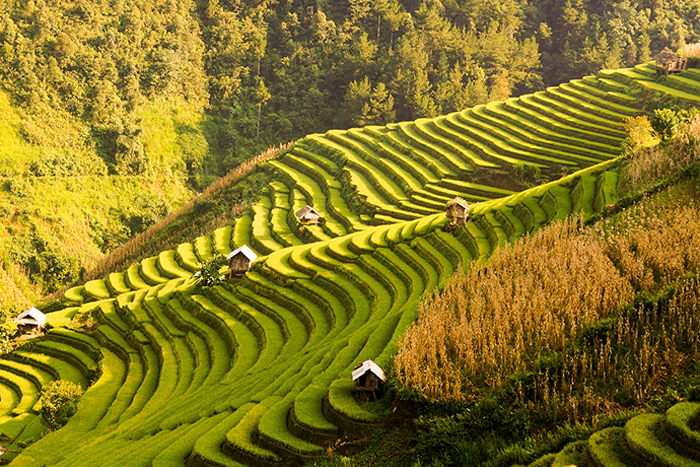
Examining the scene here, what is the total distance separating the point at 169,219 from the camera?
4019cm

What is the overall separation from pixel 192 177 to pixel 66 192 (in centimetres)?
1117

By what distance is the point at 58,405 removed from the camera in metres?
19.9

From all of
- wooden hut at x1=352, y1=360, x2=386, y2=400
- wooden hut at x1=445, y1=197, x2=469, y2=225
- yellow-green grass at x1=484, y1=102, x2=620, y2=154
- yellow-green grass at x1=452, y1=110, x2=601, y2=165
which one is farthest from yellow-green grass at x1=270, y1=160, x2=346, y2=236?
wooden hut at x1=352, y1=360, x2=386, y2=400

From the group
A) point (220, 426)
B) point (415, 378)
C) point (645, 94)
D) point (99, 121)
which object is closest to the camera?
point (415, 378)

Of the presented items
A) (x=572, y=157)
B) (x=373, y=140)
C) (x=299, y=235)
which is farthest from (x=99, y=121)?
(x=572, y=157)

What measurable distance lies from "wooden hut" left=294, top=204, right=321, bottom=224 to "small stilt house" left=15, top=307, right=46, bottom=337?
11.6m

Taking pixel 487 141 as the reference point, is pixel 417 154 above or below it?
below

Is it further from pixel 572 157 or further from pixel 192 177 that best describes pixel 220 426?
pixel 192 177

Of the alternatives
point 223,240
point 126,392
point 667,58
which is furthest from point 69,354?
point 667,58

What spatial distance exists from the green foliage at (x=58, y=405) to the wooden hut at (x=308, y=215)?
13.5m

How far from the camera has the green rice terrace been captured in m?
12.6

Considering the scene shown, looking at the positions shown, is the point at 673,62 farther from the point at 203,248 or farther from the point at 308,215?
the point at 203,248

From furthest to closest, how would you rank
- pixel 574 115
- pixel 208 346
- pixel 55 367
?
1. pixel 574 115
2. pixel 55 367
3. pixel 208 346

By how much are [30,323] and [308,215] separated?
1240 centimetres
